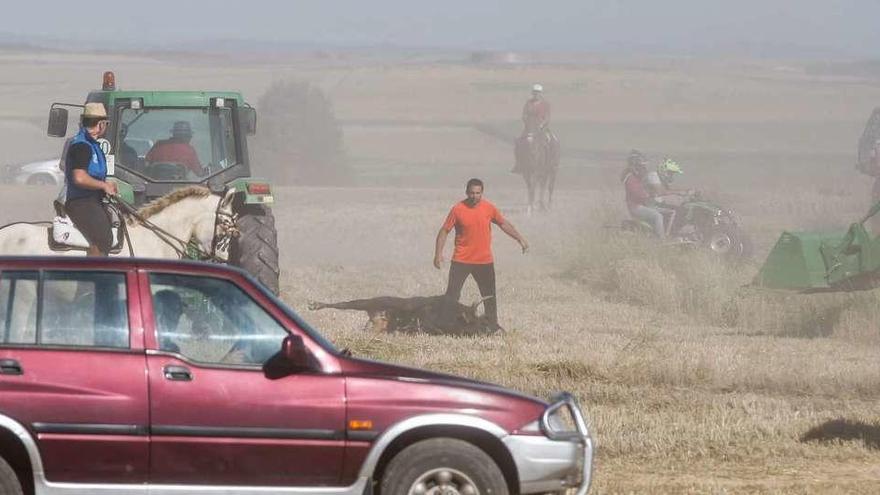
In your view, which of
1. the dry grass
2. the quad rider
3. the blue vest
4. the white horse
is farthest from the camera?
the quad rider

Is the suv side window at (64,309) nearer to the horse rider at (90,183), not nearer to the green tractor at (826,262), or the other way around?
the horse rider at (90,183)

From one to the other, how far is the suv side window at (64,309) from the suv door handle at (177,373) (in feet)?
0.75

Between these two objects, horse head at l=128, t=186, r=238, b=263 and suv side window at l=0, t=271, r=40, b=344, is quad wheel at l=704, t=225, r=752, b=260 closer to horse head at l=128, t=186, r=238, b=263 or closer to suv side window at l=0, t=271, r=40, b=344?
horse head at l=128, t=186, r=238, b=263

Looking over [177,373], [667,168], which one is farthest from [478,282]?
[177,373]

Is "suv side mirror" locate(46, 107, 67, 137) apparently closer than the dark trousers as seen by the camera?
Yes

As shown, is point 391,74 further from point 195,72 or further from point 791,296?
point 791,296

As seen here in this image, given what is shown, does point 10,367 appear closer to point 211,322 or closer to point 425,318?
point 211,322

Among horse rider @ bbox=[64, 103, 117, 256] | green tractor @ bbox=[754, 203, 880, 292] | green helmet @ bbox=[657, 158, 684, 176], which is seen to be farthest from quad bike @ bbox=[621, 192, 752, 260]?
horse rider @ bbox=[64, 103, 117, 256]

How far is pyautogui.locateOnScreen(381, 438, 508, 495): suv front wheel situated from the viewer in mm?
7777

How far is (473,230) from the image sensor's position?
1719 cm

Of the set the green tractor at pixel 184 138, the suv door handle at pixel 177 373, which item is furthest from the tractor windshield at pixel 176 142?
the suv door handle at pixel 177 373

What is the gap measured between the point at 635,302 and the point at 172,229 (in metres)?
8.64

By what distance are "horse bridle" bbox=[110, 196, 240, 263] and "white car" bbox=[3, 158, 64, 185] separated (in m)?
34.4

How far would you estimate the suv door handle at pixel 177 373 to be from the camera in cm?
776
